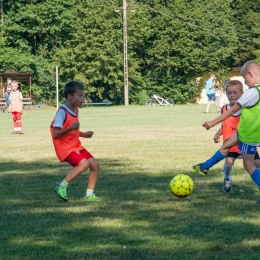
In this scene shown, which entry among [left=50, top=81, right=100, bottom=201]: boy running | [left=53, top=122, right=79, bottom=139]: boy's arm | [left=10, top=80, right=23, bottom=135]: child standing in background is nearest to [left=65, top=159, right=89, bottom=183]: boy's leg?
[left=50, top=81, right=100, bottom=201]: boy running

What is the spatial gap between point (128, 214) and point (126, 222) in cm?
49

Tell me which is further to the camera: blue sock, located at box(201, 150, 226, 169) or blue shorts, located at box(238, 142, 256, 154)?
blue sock, located at box(201, 150, 226, 169)

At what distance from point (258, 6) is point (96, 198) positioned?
225 feet

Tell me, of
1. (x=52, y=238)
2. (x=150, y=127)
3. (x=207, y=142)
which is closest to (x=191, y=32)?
(x=150, y=127)

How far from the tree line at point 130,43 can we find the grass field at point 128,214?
45.3 meters

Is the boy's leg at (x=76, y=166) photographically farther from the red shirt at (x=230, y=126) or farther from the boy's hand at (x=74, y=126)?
the red shirt at (x=230, y=126)

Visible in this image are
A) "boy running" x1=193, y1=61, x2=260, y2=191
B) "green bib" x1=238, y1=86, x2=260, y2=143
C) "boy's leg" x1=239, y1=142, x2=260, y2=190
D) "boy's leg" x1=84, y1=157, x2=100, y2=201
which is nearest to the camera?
"boy running" x1=193, y1=61, x2=260, y2=191

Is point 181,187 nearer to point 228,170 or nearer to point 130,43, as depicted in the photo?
point 228,170

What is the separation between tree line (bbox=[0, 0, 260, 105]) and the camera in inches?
2314

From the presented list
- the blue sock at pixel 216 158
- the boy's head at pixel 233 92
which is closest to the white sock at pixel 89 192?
the blue sock at pixel 216 158

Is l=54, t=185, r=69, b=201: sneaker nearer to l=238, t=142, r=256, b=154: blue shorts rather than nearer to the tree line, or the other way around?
l=238, t=142, r=256, b=154: blue shorts

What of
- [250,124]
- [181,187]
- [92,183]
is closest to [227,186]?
[181,187]

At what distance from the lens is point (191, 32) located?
66.9 metres

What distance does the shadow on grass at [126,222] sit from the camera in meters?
5.76
